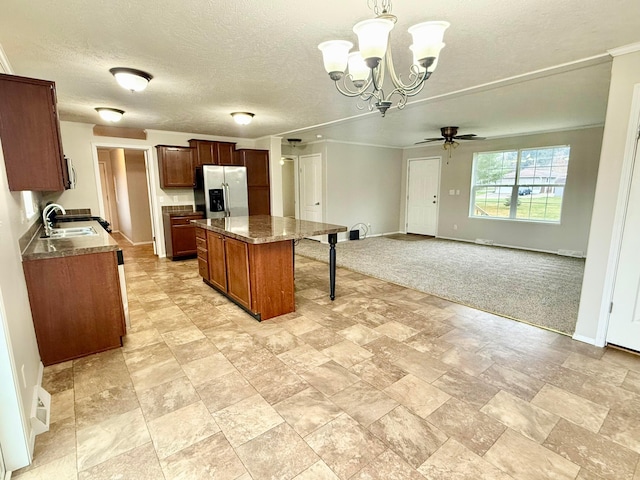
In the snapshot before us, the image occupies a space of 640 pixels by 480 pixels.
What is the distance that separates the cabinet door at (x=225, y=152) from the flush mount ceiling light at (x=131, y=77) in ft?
10.1

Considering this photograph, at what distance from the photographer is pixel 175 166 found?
18.3 ft

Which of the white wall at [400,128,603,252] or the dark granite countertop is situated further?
the white wall at [400,128,603,252]

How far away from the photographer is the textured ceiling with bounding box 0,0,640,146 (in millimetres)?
1827

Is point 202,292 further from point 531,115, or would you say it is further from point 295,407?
point 531,115

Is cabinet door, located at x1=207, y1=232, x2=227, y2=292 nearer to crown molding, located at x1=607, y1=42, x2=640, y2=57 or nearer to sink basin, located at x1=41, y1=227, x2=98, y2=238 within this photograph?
sink basin, located at x1=41, y1=227, x2=98, y2=238

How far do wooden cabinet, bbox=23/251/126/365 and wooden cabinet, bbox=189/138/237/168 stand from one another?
3.71 metres

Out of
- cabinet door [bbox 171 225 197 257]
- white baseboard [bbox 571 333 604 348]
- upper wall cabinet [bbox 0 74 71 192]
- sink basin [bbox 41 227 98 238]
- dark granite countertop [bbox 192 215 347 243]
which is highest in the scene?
upper wall cabinet [bbox 0 74 71 192]

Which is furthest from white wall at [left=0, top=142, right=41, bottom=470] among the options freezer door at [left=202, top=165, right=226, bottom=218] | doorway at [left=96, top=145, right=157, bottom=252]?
doorway at [left=96, top=145, right=157, bottom=252]

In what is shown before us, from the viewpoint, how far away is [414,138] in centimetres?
669

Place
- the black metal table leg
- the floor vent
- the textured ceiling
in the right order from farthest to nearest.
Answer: the floor vent
the black metal table leg
the textured ceiling

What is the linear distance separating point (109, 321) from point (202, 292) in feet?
4.70

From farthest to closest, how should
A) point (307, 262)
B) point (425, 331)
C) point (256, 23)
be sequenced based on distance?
1. point (307, 262)
2. point (425, 331)
3. point (256, 23)

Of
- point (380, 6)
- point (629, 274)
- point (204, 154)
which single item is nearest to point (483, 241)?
point (629, 274)

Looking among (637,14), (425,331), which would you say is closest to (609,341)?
(425,331)
